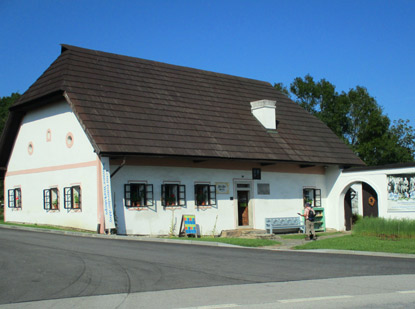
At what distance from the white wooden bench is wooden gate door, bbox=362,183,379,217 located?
12.2 feet

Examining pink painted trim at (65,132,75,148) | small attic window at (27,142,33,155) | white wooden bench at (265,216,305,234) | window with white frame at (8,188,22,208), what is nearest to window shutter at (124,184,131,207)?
pink painted trim at (65,132,75,148)

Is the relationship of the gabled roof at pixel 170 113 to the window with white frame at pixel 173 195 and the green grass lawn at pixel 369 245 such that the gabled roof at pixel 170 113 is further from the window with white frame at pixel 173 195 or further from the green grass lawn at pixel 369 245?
the green grass lawn at pixel 369 245

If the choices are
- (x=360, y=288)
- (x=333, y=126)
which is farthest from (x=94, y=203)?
(x=333, y=126)

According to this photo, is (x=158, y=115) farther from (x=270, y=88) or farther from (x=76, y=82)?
(x=270, y=88)

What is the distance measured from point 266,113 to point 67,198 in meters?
11.6

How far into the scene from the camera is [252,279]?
10.5 m

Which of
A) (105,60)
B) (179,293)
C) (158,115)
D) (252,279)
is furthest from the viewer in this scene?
(105,60)

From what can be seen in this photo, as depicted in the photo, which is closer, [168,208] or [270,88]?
[168,208]

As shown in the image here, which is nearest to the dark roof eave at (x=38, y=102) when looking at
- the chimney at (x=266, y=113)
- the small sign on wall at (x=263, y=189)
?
the small sign on wall at (x=263, y=189)

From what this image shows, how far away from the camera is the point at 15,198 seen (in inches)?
1133

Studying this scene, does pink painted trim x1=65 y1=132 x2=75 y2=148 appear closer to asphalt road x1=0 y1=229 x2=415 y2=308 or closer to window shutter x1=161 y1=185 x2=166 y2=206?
window shutter x1=161 y1=185 x2=166 y2=206

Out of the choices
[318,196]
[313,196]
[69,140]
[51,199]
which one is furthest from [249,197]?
[51,199]

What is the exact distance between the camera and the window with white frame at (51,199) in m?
25.5

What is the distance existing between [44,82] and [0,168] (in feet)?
21.3
